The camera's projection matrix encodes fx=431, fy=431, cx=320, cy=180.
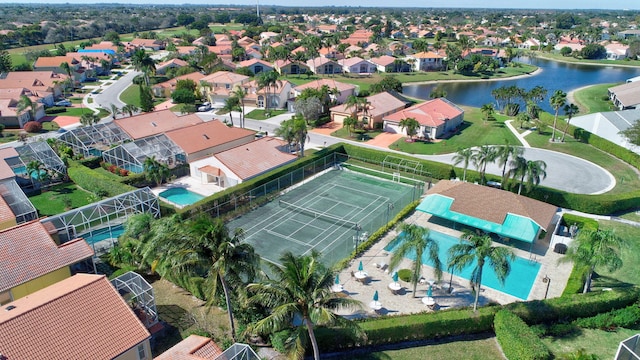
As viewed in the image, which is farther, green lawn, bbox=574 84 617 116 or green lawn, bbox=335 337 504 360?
green lawn, bbox=574 84 617 116

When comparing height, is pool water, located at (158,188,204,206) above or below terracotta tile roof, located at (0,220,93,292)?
below

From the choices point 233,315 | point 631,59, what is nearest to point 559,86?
point 631,59

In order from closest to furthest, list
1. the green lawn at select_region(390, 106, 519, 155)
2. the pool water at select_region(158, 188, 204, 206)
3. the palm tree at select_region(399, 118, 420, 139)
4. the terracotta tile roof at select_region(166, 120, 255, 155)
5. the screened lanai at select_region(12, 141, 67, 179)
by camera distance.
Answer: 1. the pool water at select_region(158, 188, 204, 206)
2. the screened lanai at select_region(12, 141, 67, 179)
3. the terracotta tile roof at select_region(166, 120, 255, 155)
4. the green lawn at select_region(390, 106, 519, 155)
5. the palm tree at select_region(399, 118, 420, 139)

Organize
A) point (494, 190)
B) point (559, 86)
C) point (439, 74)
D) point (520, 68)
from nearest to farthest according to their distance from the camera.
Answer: point (494, 190), point (559, 86), point (439, 74), point (520, 68)

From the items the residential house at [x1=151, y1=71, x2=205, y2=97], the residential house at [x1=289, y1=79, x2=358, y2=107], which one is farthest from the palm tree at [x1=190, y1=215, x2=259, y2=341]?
the residential house at [x1=151, y1=71, x2=205, y2=97]

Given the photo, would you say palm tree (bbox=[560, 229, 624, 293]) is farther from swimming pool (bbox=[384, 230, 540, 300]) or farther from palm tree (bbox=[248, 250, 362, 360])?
palm tree (bbox=[248, 250, 362, 360])

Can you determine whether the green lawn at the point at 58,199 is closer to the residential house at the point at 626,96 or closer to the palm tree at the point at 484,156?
the palm tree at the point at 484,156

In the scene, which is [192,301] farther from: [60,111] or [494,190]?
[60,111]

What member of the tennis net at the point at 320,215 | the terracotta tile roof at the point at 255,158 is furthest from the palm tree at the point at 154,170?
the tennis net at the point at 320,215
